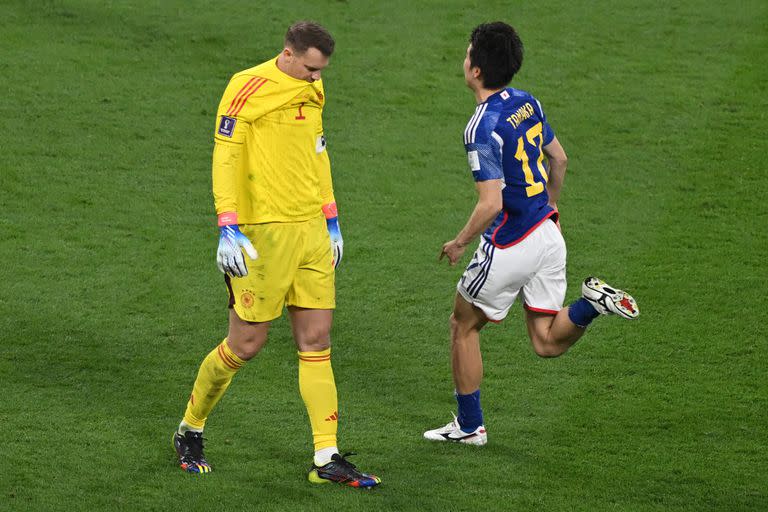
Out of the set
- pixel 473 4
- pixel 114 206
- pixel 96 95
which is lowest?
pixel 114 206

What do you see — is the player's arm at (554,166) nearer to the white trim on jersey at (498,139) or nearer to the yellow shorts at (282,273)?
the white trim on jersey at (498,139)

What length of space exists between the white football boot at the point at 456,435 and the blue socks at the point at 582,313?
2.44ft

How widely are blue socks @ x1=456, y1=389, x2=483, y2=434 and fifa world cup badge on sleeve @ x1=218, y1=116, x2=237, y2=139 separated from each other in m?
1.71

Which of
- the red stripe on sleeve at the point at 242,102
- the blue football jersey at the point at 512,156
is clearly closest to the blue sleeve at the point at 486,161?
the blue football jersey at the point at 512,156

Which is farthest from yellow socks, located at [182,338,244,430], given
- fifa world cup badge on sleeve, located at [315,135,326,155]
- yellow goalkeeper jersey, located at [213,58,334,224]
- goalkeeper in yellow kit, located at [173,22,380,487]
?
fifa world cup badge on sleeve, located at [315,135,326,155]

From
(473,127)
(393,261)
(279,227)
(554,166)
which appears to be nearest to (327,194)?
(279,227)

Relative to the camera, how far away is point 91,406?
6.32m

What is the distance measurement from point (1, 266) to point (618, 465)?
4.20 m

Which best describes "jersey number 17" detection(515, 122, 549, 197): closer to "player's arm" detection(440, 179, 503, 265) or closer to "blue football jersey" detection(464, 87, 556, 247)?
"blue football jersey" detection(464, 87, 556, 247)

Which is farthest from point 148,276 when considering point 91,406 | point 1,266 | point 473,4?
point 473,4

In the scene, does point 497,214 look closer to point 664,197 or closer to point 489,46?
point 489,46

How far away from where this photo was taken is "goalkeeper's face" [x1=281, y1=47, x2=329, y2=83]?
17.4ft

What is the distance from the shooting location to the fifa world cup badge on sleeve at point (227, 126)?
5305mm

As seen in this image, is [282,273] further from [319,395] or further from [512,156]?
[512,156]
